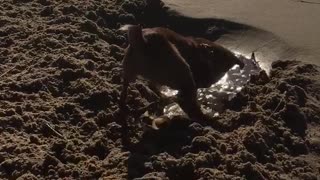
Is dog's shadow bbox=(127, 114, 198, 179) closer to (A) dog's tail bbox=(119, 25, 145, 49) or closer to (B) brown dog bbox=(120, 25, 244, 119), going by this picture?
(B) brown dog bbox=(120, 25, 244, 119)

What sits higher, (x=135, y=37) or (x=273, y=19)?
(x=135, y=37)

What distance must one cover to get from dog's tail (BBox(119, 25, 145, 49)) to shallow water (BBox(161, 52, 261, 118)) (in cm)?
69

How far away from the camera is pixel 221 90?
4504mm

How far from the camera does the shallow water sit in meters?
4.20

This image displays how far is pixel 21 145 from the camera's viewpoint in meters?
3.39

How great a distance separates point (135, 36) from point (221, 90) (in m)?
1.25

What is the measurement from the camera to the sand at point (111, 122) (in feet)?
10.6

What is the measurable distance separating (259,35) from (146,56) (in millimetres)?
1895

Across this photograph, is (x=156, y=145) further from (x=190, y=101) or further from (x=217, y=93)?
(x=217, y=93)

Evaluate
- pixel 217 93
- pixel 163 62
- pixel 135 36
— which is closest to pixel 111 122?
pixel 163 62

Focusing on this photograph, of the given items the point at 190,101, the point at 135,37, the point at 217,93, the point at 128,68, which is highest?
the point at 135,37

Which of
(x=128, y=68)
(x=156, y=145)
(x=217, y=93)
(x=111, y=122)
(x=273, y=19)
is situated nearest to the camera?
(x=156, y=145)

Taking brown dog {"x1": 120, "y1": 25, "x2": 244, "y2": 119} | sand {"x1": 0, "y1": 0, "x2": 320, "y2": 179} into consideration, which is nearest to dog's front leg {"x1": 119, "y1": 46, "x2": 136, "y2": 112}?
brown dog {"x1": 120, "y1": 25, "x2": 244, "y2": 119}

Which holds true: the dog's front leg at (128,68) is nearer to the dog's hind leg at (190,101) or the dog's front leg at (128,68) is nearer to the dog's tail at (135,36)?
the dog's tail at (135,36)
